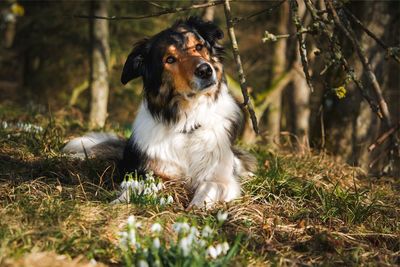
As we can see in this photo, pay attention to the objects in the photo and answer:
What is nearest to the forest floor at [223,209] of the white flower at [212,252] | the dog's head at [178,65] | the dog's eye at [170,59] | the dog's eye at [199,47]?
the white flower at [212,252]

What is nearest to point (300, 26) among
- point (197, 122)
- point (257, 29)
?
point (197, 122)

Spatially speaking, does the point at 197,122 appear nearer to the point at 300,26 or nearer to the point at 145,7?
the point at 300,26

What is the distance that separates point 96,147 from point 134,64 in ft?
3.99

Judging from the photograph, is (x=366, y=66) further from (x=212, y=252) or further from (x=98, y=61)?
(x=98, y=61)

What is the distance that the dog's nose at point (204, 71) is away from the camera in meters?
4.86

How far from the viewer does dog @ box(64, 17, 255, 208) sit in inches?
201

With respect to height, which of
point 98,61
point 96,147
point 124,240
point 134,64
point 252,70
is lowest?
point 252,70

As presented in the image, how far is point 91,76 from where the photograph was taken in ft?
32.1

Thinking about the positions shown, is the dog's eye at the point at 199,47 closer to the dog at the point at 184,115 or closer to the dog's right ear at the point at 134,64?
the dog at the point at 184,115

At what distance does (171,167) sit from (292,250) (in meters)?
1.67

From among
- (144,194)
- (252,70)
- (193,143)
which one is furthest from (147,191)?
(252,70)

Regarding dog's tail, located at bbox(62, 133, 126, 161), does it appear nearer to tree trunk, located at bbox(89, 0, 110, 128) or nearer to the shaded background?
the shaded background

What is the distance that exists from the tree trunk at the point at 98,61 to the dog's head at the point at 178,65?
13.7 feet

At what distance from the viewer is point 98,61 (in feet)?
31.7
